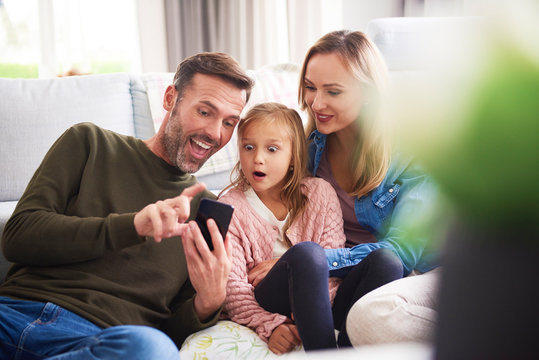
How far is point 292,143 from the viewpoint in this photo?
1.46m

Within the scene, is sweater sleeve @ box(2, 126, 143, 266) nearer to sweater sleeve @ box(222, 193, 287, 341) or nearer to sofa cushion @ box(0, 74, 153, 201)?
sweater sleeve @ box(222, 193, 287, 341)

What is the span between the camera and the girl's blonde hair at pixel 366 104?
4.58 feet

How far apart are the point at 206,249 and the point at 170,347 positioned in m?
0.21

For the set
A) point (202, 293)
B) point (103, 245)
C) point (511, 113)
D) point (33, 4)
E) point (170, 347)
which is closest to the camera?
point (511, 113)

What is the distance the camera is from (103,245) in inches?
39.6

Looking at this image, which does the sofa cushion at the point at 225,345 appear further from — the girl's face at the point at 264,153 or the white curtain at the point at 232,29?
the white curtain at the point at 232,29

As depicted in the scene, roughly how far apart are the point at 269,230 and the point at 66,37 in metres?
3.29

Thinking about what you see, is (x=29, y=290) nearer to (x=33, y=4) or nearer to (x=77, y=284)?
(x=77, y=284)

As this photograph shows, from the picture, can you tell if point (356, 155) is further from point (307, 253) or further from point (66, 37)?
point (66, 37)

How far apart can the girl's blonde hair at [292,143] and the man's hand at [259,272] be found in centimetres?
10

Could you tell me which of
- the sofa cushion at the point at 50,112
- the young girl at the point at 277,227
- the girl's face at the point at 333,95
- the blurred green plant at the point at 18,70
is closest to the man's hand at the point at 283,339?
the young girl at the point at 277,227

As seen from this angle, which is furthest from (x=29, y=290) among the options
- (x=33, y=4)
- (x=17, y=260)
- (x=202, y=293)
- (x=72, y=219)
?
(x=33, y=4)

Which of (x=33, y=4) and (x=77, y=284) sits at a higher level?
(x=33, y=4)

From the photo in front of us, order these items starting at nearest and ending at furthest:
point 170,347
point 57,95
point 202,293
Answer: point 170,347, point 202,293, point 57,95
